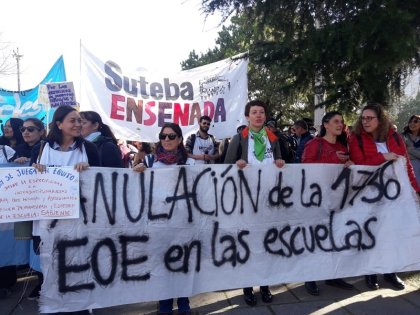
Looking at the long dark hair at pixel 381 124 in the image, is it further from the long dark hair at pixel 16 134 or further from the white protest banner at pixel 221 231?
the long dark hair at pixel 16 134

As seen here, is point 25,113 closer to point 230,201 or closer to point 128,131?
point 128,131

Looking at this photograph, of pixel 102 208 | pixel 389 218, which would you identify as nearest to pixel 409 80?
pixel 389 218

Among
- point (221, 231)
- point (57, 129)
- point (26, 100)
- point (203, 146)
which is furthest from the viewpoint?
point (26, 100)

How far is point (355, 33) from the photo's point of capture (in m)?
4.19

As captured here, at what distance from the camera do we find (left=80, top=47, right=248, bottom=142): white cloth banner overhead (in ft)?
19.7

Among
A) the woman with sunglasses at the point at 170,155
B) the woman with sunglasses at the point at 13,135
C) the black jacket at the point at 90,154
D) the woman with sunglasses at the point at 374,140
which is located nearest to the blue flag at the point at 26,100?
the woman with sunglasses at the point at 13,135

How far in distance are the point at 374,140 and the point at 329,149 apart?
1.40 feet

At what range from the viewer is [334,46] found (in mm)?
4371

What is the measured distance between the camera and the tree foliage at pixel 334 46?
410 centimetres

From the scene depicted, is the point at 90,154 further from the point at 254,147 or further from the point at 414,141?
the point at 414,141

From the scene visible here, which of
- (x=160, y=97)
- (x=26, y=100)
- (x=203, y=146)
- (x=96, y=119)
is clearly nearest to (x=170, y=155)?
(x=96, y=119)

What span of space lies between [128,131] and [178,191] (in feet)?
9.40

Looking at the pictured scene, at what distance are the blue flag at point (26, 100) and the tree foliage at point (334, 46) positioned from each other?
4435 mm

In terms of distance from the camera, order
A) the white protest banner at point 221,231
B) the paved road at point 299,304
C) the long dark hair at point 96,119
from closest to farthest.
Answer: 1. the white protest banner at point 221,231
2. the paved road at point 299,304
3. the long dark hair at point 96,119
